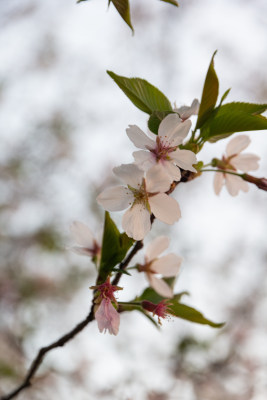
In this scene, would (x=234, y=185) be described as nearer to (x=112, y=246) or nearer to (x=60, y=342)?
(x=112, y=246)

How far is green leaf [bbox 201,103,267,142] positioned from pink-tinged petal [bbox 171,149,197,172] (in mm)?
69

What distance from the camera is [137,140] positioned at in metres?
0.49

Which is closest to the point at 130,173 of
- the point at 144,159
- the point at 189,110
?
the point at 144,159

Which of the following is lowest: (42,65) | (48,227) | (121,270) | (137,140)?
(121,270)

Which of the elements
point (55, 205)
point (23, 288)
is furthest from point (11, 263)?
point (55, 205)

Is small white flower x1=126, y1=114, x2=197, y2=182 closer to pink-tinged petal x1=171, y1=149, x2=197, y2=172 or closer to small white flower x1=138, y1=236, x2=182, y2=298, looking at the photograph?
pink-tinged petal x1=171, y1=149, x2=197, y2=172

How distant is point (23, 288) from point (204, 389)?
65.5 inches

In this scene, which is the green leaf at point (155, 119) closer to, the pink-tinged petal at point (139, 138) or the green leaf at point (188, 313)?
the pink-tinged petal at point (139, 138)

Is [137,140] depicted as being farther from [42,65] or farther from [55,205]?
[42,65]

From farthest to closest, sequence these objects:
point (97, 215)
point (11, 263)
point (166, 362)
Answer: point (97, 215), point (11, 263), point (166, 362)

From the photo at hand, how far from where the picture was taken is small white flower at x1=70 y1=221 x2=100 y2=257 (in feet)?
1.98

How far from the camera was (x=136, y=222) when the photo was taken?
0.47 meters

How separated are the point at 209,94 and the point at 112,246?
23 centimetres

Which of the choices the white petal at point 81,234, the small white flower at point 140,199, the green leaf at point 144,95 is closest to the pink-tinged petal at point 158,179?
the small white flower at point 140,199
